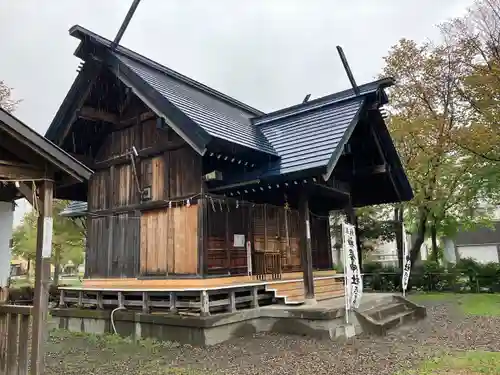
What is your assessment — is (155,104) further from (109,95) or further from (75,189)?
(75,189)

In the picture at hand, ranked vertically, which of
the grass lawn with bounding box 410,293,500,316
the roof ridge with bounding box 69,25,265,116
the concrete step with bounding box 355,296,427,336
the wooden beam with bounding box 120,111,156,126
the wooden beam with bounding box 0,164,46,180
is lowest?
the grass lawn with bounding box 410,293,500,316

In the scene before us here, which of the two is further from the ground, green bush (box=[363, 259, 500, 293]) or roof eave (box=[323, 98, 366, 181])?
roof eave (box=[323, 98, 366, 181])

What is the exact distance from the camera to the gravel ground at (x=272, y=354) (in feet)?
21.4

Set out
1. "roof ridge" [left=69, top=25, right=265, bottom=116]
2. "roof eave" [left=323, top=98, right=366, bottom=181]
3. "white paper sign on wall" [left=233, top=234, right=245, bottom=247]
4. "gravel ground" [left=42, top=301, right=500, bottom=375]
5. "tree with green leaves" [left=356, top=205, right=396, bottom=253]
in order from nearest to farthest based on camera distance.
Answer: "gravel ground" [left=42, top=301, right=500, bottom=375] → "roof eave" [left=323, top=98, right=366, bottom=181] → "roof ridge" [left=69, top=25, right=265, bottom=116] → "white paper sign on wall" [left=233, top=234, right=245, bottom=247] → "tree with green leaves" [left=356, top=205, right=396, bottom=253]

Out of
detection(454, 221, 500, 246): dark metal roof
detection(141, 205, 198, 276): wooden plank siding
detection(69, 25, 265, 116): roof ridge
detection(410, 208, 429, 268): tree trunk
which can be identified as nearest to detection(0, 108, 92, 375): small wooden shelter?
detection(141, 205, 198, 276): wooden plank siding

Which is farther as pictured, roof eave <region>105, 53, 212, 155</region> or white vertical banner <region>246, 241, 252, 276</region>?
white vertical banner <region>246, 241, 252, 276</region>

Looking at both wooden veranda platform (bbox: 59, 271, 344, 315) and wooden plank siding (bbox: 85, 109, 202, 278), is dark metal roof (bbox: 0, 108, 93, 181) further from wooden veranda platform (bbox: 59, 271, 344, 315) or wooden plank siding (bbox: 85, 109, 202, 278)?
wooden plank siding (bbox: 85, 109, 202, 278)

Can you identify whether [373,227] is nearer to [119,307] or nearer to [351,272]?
[351,272]

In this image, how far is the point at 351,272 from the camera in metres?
8.97

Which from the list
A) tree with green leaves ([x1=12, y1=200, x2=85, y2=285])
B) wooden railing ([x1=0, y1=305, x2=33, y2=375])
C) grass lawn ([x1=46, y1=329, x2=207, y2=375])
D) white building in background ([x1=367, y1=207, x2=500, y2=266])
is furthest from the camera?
white building in background ([x1=367, y1=207, x2=500, y2=266])

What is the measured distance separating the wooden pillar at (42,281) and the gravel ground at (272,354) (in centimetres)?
142

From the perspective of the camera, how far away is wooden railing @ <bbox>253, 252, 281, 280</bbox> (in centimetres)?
1054

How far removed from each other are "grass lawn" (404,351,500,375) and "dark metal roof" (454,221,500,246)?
83.8 feet

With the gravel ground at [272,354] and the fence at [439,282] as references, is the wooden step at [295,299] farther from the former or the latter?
the fence at [439,282]
